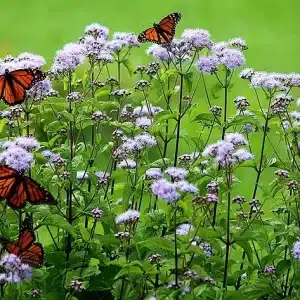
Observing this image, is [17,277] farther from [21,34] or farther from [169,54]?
[21,34]

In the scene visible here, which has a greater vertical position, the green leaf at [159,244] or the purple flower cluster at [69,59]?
the purple flower cluster at [69,59]

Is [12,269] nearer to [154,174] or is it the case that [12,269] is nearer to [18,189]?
[18,189]

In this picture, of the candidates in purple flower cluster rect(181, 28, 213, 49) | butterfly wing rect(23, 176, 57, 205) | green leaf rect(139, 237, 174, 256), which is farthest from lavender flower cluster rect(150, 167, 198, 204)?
purple flower cluster rect(181, 28, 213, 49)

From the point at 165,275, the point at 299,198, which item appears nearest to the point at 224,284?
the point at 165,275

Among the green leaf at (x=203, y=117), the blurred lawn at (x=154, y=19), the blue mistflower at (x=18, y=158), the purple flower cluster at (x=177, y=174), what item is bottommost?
the purple flower cluster at (x=177, y=174)

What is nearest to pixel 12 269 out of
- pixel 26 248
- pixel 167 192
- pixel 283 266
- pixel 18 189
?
pixel 26 248

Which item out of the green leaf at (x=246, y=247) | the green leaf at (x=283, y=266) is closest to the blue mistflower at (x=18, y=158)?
the green leaf at (x=246, y=247)

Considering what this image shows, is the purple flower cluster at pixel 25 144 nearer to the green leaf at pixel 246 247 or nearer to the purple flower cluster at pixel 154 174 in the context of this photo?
the purple flower cluster at pixel 154 174
